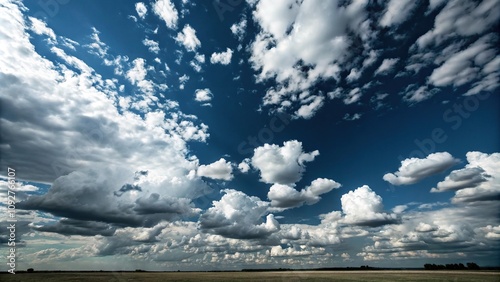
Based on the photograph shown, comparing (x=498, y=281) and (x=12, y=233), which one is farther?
(x=498, y=281)

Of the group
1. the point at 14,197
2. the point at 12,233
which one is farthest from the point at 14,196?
the point at 12,233

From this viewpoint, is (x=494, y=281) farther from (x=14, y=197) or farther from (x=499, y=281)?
→ (x=14, y=197)

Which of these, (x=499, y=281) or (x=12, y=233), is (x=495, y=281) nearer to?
(x=499, y=281)

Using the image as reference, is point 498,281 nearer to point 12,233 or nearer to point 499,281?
point 499,281

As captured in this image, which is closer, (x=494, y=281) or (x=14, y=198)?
(x=14, y=198)

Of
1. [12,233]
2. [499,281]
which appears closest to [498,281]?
[499,281]

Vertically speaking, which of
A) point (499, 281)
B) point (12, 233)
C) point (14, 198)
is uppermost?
point (14, 198)

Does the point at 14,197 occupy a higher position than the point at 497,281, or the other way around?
the point at 14,197

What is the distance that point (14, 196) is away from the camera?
36.6 metres

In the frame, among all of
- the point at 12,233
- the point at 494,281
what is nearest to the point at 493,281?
the point at 494,281

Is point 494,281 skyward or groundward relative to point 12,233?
groundward

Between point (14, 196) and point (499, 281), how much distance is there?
99035 mm

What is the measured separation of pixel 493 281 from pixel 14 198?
313 feet

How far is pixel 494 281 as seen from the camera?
67250mm
